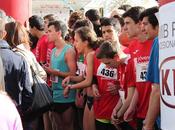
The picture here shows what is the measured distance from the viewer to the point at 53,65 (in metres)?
6.03

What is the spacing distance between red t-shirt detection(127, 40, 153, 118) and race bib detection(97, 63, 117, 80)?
46 cm

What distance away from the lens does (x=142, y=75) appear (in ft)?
13.7

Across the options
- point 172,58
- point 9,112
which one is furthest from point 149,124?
point 9,112

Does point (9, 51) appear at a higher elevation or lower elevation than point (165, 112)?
higher

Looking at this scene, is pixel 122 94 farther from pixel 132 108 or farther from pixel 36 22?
pixel 36 22

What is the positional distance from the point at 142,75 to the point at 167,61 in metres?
1.49

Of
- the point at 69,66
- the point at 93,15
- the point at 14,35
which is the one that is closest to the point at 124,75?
the point at 14,35

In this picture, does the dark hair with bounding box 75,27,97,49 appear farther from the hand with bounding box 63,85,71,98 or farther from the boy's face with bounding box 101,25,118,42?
the hand with bounding box 63,85,71,98

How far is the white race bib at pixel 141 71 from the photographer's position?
4.16 meters

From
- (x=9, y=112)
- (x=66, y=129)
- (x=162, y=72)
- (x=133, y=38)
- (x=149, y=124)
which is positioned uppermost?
(x=133, y=38)

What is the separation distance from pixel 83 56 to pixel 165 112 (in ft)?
10.0

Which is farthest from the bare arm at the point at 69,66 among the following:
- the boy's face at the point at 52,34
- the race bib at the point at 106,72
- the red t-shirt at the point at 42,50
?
the red t-shirt at the point at 42,50

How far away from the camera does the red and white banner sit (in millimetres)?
2654

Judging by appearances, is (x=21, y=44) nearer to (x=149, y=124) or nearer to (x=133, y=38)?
(x=133, y=38)
